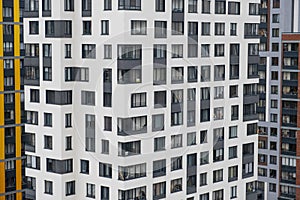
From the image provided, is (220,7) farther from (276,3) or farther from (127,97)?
(276,3)

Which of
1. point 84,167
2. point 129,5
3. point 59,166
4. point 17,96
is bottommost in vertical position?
A: point 84,167

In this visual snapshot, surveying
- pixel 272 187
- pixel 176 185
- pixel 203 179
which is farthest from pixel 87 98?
pixel 272 187

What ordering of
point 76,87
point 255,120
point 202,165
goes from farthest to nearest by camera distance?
point 255,120 < point 202,165 < point 76,87

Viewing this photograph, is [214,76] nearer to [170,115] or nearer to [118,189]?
[170,115]

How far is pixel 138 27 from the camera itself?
27.5 metres

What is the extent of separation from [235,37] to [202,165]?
644 centimetres

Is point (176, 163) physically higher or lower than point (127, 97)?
lower

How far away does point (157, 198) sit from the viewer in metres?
29.2

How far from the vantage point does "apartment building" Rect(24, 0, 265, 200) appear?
27562 mm

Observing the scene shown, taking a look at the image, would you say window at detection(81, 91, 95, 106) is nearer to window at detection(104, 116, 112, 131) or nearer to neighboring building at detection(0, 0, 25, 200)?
window at detection(104, 116, 112, 131)

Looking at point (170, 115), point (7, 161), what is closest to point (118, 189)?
point (170, 115)

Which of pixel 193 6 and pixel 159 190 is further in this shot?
pixel 193 6

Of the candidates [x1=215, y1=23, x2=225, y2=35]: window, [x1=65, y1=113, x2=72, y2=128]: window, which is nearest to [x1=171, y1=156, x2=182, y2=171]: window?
[x1=65, y1=113, x2=72, y2=128]: window

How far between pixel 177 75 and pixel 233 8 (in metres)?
5.01
